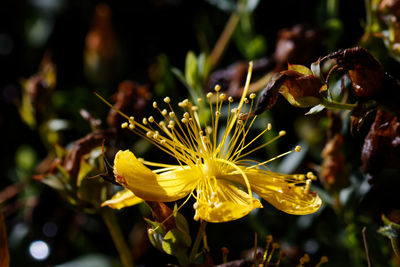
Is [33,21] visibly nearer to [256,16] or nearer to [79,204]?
[256,16]

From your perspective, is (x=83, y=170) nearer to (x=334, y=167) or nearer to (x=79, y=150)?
(x=79, y=150)

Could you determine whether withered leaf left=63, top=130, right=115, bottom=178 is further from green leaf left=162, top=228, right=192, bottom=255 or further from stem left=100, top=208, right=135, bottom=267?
green leaf left=162, top=228, right=192, bottom=255

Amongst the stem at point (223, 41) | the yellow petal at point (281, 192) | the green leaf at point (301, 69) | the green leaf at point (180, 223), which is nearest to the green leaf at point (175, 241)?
the green leaf at point (180, 223)

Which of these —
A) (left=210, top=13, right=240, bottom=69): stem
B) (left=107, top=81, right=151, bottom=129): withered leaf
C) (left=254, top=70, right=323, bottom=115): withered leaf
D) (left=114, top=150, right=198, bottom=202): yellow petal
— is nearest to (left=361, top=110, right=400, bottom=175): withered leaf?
(left=254, top=70, right=323, bottom=115): withered leaf

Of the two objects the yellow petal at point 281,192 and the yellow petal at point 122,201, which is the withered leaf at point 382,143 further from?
the yellow petal at point 122,201

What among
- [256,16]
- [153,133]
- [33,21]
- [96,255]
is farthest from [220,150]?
[33,21]

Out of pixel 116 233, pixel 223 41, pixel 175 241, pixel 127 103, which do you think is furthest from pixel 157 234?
pixel 223 41
